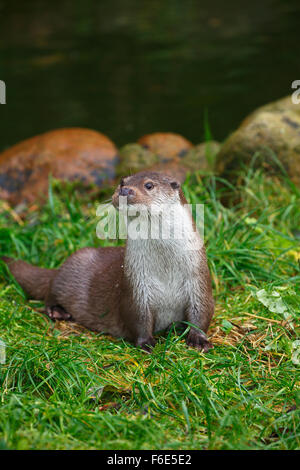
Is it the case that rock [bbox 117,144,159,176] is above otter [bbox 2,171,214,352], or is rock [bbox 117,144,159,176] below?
above

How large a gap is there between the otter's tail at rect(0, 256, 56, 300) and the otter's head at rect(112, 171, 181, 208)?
1.13m

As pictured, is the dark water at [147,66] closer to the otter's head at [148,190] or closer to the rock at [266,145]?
the rock at [266,145]

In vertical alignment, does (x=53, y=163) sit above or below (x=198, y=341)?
above

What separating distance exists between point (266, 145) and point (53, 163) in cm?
218

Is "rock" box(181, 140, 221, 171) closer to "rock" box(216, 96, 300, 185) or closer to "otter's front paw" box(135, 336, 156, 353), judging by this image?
"rock" box(216, 96, 300, 185)

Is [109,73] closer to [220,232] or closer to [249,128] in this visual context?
[249,128]

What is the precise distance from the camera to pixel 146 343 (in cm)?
321

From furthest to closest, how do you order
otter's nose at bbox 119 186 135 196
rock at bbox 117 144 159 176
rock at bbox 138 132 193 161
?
rock at bbox 138 132 193 161
rock at bbox 117 144 159 176
otter's nose at bbox 119 186 135 196

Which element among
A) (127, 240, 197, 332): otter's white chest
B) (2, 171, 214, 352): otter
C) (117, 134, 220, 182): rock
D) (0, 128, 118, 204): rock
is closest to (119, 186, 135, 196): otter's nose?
(2, 171, 214, 352): otter

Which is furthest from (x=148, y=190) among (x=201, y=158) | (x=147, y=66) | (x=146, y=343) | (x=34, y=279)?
(x=147, y=66)

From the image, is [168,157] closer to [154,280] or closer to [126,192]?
[154,280]

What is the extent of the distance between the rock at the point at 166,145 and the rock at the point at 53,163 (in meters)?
0.38

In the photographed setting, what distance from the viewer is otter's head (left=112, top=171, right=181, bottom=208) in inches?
114

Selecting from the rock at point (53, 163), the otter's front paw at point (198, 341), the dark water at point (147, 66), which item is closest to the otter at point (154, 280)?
the otter's front paw at point (198, 341)
